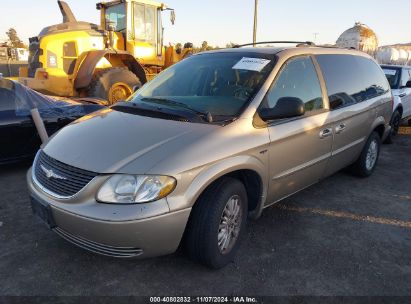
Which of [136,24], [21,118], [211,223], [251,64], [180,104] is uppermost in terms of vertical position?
[136,24]

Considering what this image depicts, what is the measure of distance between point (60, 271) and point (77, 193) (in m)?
0.79

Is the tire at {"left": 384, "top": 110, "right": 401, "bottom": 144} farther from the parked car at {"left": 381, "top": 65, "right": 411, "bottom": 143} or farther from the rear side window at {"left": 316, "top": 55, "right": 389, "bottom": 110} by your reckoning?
the rear side window at {"left": 316, "top": 55, "right": 389, "bottom": 110}

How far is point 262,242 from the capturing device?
3377 millimetres

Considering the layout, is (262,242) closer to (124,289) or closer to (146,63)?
(124,289)

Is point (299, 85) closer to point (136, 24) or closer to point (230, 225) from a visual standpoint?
point (230, 225)

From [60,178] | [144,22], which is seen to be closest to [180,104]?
[60,178]

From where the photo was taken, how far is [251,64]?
344cm

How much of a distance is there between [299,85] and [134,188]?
6.69 feet

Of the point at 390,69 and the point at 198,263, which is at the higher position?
the point at 390,69

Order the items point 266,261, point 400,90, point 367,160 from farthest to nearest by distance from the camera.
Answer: point 400,90 < point 367,160 < point 266,261

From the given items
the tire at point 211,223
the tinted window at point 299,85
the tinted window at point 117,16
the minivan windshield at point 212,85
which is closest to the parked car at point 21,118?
the minivan windshield at point 212,85

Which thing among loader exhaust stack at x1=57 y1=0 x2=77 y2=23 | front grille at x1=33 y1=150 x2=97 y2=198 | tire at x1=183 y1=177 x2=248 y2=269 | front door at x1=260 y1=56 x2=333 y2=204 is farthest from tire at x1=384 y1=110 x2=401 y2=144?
loader exhaust stack at x1=57 y1=0 x2=77 y2=23

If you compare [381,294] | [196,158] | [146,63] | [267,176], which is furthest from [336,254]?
[146,63]

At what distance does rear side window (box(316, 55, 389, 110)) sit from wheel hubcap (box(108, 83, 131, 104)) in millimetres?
5457
